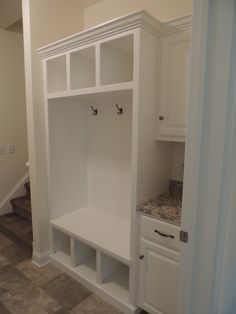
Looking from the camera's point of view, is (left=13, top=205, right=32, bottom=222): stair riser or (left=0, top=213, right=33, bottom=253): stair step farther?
(left=13, top=205, right=32, bottom=222): stair riser

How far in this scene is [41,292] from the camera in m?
2.15

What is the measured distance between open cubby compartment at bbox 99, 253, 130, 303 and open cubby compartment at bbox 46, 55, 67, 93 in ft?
5.52

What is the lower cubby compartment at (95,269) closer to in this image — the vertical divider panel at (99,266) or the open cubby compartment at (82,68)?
the vertical divider panel at (99,266)

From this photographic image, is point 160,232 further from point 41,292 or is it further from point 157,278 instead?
point 41,292

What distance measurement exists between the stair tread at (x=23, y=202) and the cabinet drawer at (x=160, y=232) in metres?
2.13

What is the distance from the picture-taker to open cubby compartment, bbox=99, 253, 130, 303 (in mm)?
2049

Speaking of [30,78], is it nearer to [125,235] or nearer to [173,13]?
[173,13]

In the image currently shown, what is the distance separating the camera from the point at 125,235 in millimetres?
2234

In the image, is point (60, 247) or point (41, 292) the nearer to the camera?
point (41, 292)

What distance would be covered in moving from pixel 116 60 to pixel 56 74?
73 cm

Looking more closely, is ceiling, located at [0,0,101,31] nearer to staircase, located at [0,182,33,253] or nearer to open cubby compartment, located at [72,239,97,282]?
staircase, located at [0,182,33,253]

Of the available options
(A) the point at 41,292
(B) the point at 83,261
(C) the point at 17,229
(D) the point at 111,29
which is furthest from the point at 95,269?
(D) the point at 111,29

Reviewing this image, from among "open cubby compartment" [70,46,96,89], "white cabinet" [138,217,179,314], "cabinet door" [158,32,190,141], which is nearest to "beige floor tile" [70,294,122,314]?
"white cabinet" [138,217,179,314]

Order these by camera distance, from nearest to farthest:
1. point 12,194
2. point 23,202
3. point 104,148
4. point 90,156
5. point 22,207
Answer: point 104,148, point 90,156, point 22,207, point 23,202, point 12,194
